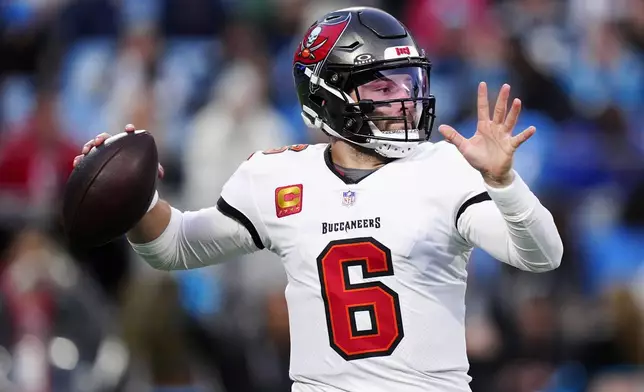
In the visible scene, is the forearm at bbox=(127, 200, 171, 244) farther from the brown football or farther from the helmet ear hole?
the helmet ear hole

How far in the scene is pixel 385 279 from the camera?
161 inches

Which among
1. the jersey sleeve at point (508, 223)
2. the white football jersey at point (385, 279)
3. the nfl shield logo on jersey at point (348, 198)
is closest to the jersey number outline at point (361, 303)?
the white football jersey at point (385, 279)

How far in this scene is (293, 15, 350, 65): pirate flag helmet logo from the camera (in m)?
4.47

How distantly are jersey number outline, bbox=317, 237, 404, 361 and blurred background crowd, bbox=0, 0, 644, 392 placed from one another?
10.3 ft

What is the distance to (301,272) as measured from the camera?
4262mm

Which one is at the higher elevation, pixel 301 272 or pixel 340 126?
pixel 340 126

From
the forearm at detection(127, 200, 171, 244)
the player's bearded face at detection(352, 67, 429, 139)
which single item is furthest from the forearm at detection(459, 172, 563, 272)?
the forearm at detection(127, 200, 171, 244)

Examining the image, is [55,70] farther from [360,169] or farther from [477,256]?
[360,169]

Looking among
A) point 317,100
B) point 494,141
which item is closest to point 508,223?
point 494,141

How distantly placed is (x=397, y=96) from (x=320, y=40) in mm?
376

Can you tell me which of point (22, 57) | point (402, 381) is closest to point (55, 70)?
point (22, 57)

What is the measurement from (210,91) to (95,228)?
4930 mm

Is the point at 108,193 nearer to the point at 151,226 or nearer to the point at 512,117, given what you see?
the point at 151,226

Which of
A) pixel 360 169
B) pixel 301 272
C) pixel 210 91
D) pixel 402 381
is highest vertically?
pixel 210 91
